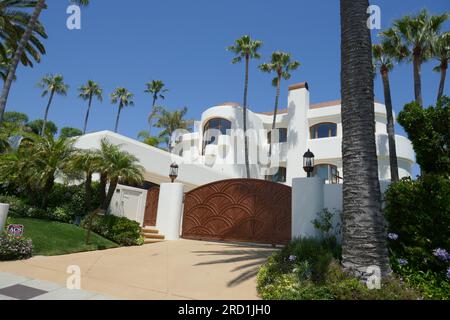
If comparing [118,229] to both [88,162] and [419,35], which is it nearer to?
[88,162]

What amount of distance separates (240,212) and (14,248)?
8207 mm

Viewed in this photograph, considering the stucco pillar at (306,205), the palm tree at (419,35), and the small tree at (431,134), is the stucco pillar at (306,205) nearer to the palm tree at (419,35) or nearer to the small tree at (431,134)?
the small tree at (431,134)

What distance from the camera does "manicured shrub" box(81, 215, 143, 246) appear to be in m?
12.0

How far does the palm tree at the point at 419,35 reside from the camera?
15750mm

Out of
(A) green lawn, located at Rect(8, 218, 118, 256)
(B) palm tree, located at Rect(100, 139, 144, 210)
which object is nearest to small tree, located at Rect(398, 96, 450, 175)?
(B) palm tree, located at Rect(100, 139, 144, 210)

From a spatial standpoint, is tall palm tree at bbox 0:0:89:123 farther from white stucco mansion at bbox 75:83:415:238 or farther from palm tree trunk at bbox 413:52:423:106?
palm tree trunk at bbox 413:52:423:106

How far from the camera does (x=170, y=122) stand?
36.1 m

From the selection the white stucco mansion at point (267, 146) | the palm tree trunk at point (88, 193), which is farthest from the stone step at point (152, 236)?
the white stucco mansion at point (267, 146)

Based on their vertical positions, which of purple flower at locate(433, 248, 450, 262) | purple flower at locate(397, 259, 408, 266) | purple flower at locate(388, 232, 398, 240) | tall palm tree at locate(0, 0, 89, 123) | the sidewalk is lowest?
the sidewalk

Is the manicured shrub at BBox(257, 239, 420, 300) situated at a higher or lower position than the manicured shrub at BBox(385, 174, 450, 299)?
lower

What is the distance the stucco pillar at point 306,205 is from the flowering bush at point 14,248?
7558 millimetres

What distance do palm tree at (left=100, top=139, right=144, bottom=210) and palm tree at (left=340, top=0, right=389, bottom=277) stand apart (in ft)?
30.3

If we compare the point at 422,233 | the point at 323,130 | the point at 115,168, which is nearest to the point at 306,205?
the point at 422,233
